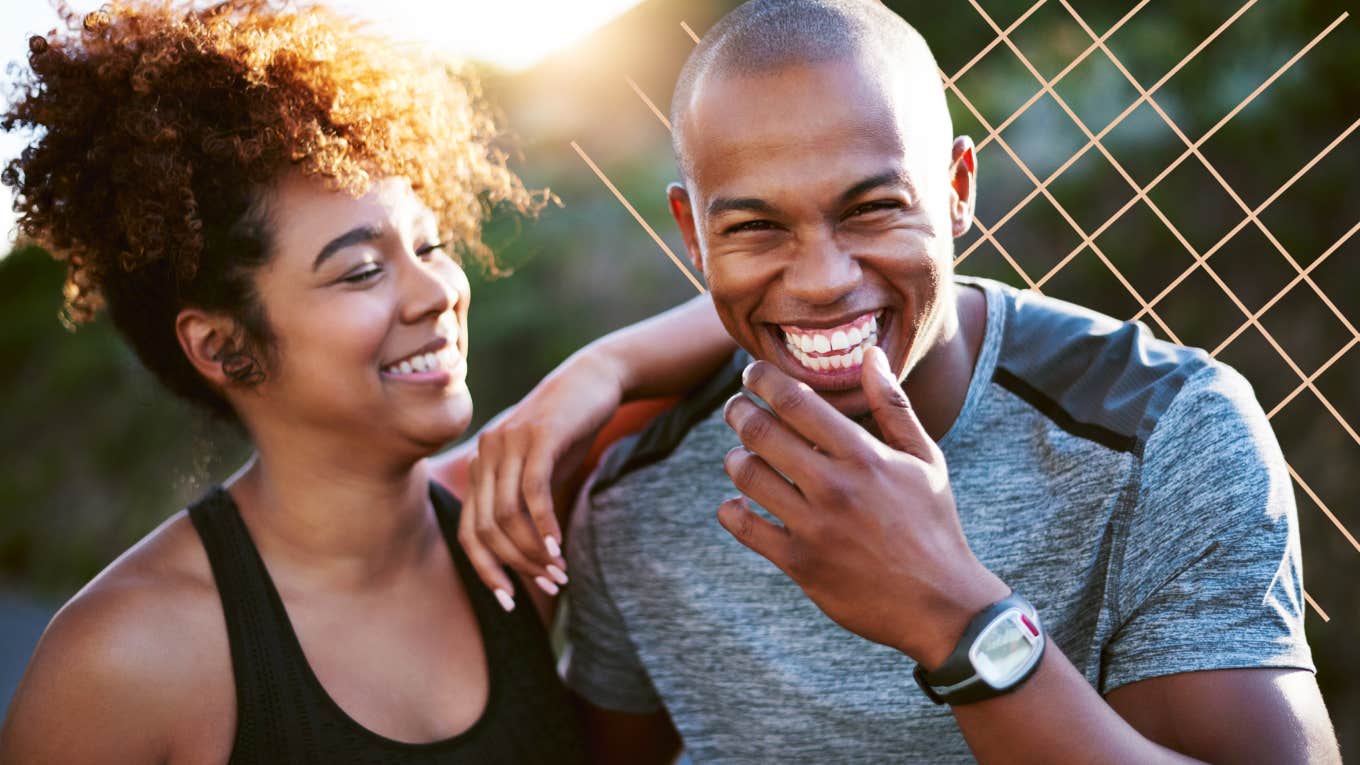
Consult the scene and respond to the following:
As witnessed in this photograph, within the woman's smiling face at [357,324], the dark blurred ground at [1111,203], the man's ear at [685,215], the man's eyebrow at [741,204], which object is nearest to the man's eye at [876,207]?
the man's eyebrow at [741,204]

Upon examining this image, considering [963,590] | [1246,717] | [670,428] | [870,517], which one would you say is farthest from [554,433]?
[1246,717]

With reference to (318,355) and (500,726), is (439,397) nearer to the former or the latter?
(318,355)

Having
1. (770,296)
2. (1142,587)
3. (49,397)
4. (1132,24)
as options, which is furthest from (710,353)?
(49,397)

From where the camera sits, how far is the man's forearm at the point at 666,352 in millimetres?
2611

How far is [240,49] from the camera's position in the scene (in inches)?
97.0

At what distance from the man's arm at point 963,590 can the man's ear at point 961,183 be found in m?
0.63

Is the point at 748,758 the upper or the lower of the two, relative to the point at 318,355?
lower

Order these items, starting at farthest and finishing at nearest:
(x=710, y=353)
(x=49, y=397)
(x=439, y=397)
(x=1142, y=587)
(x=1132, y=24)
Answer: (x=49, y=397) < (x=1132, y=24) < (x=710, y=353) < (x=439, y=397) < (x=1142, y=587)

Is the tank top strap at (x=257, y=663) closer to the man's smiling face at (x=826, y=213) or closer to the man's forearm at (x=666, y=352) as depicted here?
the man's forearm at (x=666, y=352)

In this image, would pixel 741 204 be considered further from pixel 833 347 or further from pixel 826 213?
pixel 833 347

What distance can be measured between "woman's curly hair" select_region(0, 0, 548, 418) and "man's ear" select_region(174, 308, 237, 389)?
0.03m

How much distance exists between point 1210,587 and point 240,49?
2.04 m

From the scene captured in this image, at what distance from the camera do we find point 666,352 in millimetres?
2648

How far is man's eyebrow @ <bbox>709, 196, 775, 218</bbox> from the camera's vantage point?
2.07m
